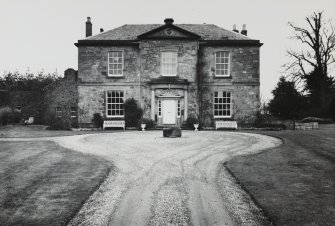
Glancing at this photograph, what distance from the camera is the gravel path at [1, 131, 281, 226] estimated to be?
6301 mm

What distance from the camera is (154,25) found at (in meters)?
30.8

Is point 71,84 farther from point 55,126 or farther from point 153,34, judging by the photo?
point 153,34

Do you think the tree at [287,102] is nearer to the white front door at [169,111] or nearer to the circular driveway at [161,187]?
the white front door at [169,111]

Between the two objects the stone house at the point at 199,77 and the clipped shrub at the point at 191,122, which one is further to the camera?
the stone house at the point at 199,77

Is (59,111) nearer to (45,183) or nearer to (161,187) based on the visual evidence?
(45,183)

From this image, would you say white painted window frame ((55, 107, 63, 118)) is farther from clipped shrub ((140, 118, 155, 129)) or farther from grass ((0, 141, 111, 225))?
grass ((0, 141, 111, 225))

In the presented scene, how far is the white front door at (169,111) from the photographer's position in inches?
1045

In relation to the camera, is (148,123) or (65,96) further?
(65,96)

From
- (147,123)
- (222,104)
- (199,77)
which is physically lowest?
(147,123)

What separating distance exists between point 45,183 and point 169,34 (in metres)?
19.7

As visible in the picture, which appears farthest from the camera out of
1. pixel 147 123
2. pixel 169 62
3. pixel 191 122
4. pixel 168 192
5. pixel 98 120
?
pixel 98 120

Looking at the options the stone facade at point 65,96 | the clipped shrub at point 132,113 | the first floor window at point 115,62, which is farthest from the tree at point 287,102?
the stone facade at point 65,96

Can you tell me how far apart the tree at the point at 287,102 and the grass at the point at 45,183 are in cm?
3084

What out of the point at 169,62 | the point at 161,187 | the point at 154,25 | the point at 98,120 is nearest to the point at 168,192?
the point at 161,187
